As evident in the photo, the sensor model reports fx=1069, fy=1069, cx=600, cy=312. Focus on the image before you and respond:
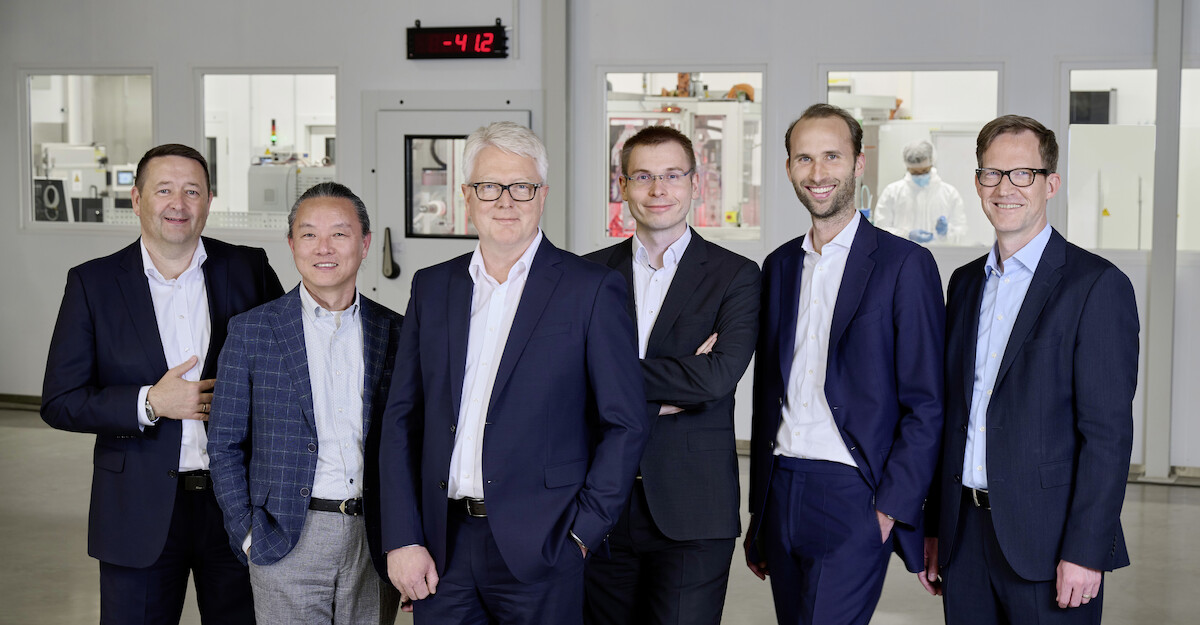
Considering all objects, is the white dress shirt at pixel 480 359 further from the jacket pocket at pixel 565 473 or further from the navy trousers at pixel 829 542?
the navy trousers at pixel 829 542

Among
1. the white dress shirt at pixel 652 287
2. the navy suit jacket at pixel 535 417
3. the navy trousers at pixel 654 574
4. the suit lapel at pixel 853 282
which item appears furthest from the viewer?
the white dress shirt at pixel 652 287

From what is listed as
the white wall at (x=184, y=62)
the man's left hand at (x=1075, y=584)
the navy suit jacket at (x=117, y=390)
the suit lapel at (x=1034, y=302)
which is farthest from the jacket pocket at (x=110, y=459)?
the white wall at (x=184, y=62)

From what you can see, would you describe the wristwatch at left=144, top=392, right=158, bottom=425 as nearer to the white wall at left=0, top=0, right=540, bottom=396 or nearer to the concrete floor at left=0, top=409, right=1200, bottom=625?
the concrete floor at left=0, top=409, right=1200, bottom=625

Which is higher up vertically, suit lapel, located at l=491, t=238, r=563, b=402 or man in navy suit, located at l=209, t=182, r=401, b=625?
suit lapel, located at l=491, t=238, r=563, b=402

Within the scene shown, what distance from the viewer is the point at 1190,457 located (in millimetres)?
6273

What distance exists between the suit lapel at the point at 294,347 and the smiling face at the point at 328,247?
7cm

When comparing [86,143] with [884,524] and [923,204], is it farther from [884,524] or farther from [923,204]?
[884,524]

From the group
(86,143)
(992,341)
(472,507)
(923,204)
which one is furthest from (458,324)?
(86,143)

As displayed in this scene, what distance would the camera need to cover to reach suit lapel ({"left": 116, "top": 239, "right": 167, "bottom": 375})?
2.63m

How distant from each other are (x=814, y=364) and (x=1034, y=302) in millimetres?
506

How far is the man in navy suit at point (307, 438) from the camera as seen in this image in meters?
2.37

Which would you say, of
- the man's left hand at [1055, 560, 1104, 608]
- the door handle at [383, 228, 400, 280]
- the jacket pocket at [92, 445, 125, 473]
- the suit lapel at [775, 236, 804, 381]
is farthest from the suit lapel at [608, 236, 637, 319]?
the door handle at [383, 228, 400, 280]

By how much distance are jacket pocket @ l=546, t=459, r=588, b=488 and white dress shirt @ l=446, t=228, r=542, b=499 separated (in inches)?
5.4

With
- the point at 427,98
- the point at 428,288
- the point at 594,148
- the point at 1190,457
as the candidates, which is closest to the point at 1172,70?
the point at 1190,457
